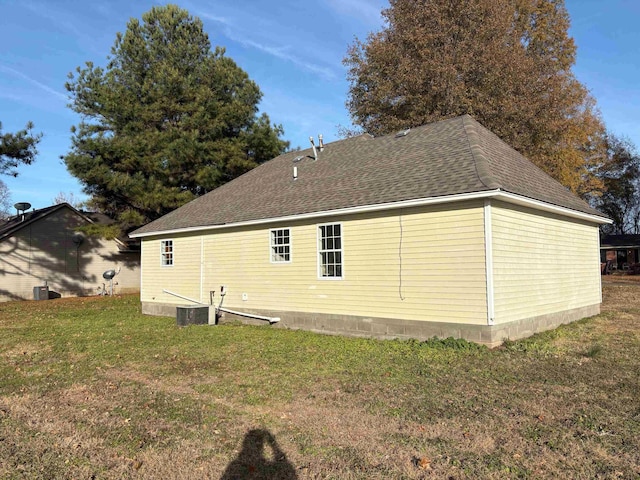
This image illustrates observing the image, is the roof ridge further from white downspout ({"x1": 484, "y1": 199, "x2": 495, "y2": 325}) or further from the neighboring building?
the neighboring building

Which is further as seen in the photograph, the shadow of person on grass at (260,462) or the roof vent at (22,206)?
the roof vent at (22,206)

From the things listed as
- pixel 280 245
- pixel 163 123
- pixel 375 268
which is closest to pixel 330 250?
pixel 375 268

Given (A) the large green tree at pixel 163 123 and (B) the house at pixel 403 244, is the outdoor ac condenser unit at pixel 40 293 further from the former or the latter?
(B) the house at pixel 403 244

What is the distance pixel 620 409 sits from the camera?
507 cm

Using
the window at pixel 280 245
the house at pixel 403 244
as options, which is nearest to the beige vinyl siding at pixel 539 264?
the house at pixel 403 244

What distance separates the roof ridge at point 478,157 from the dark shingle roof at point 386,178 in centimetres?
2

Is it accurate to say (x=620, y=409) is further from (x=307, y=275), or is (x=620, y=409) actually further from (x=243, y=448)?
(x=307, y=275)

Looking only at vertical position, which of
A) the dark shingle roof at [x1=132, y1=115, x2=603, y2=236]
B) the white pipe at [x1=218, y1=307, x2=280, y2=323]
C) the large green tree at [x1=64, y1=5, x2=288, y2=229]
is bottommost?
the white pipe at [x1=218, y1=307, x2=280, y2=323]

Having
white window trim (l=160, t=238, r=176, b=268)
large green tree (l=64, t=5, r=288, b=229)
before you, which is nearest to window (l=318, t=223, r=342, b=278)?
white window trim (l=160, t=238, r=176, b=268)

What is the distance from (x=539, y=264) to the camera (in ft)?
32.9

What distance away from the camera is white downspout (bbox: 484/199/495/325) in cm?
820


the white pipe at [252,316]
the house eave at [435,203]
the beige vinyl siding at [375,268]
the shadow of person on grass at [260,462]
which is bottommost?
the shadow of person on grass at [260,462]

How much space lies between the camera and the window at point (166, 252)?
50.6 ft

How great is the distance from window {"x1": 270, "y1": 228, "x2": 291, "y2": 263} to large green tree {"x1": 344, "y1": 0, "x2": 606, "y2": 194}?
9715 millimetres
